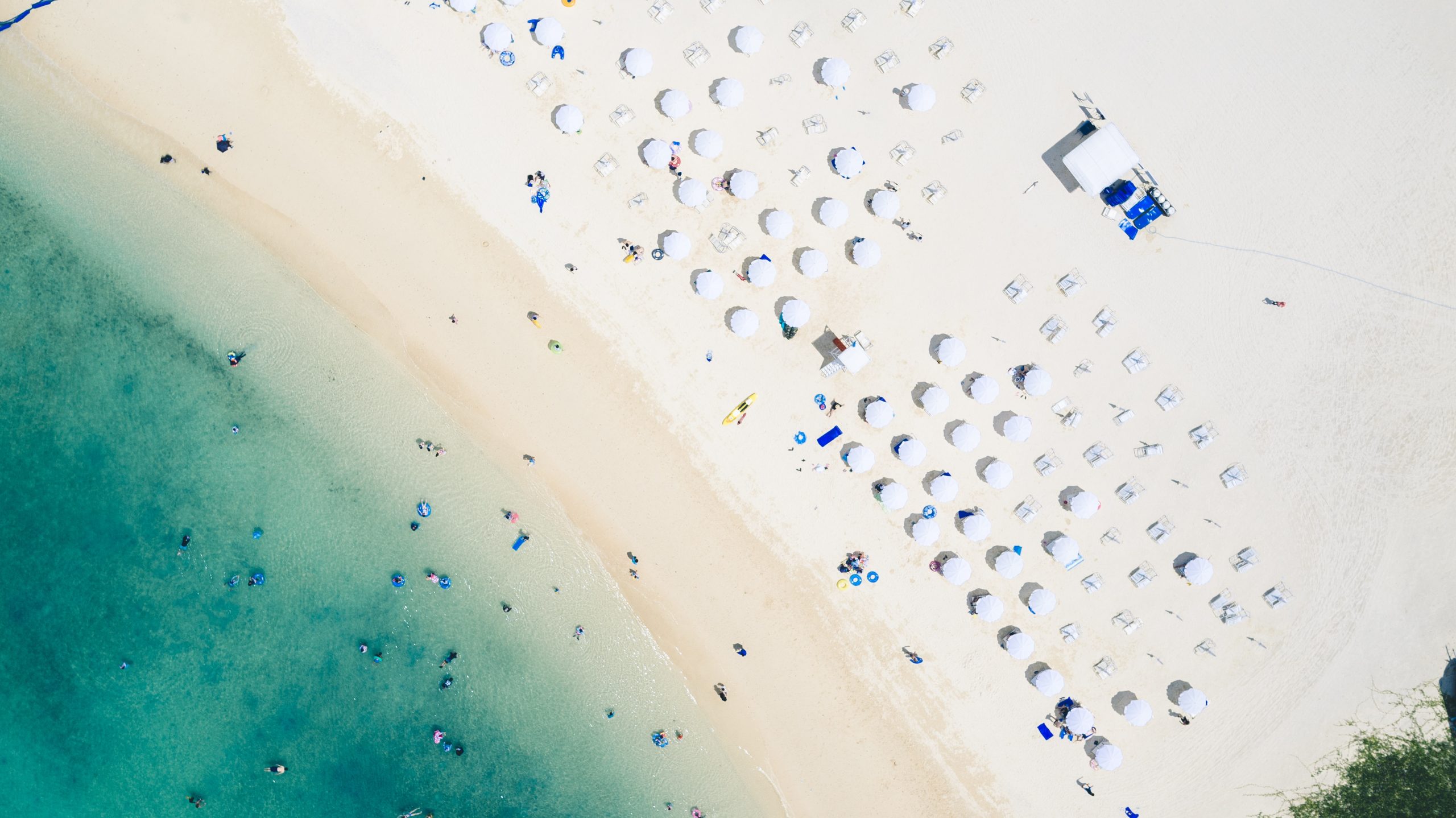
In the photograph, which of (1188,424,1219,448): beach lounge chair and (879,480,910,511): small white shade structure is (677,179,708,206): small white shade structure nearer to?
(879,480,910,511): small white shade structure

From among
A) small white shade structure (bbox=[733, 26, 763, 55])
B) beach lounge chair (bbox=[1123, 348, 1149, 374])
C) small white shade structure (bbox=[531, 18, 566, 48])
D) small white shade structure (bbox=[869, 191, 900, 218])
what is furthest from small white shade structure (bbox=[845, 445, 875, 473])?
small white shade structure (bbox=[531, 18, 566, 48])

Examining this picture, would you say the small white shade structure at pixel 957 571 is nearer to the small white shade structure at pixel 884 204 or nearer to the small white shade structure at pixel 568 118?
the small white shade structure at pixel 884 204

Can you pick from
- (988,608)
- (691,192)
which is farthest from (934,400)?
(691,192)

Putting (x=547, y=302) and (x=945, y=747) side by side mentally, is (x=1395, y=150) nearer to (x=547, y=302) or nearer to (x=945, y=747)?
(x=945, y=747)

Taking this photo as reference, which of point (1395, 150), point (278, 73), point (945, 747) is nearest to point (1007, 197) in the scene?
point (1395, 150)

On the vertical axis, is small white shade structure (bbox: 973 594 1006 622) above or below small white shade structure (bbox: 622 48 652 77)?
below

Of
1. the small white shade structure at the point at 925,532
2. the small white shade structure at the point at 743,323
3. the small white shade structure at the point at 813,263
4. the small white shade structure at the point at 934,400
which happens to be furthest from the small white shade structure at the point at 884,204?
the small white shade structure at the point at 925,532
